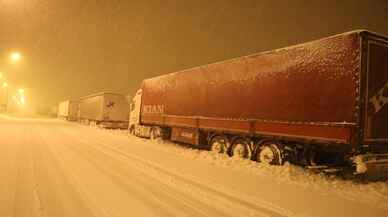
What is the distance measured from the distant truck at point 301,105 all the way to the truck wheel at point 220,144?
41 mm

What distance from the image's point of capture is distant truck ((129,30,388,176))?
6996 millimetres

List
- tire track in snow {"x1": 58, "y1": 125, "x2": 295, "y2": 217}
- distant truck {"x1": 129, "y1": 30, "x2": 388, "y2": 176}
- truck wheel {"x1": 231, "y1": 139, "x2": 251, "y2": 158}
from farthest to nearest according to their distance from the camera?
1. truck wheel {"x1": 231, "y1": 139, "x2": 251, "y2": 158}
2. distant truck {"x1": 129, "y1": 30, "x2": 388, "y2": 176}
3. tire track in snow {"x1": 58, "y1": 125, "x2": 295, "y2": 217}

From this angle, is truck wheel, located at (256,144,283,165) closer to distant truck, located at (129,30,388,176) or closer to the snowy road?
distant truck, located at (129,30,388,176)

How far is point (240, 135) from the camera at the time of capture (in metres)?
10.5

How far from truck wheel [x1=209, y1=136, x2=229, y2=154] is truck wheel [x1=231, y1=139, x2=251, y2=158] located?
1.35ft

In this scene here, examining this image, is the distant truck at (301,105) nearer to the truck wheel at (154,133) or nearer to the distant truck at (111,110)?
the truck wheel at (154,133)

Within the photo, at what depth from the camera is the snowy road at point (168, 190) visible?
4816 mm

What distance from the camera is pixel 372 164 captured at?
23.7 feet

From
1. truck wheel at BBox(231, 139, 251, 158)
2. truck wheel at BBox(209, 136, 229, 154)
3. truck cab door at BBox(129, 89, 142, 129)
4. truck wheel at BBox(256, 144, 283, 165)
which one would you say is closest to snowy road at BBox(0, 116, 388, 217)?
truck wheel at BBox(256, 144, 283, 165)

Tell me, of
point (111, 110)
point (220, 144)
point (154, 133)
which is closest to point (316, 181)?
point (220, 144)

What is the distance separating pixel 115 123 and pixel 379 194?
76.5 ft

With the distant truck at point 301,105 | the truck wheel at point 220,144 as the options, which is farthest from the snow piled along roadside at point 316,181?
the truck wheel at point 220,144

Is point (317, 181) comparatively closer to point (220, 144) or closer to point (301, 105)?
point (301, 105)

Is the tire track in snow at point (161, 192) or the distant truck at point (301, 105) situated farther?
the distant truck at point (301, 105)
